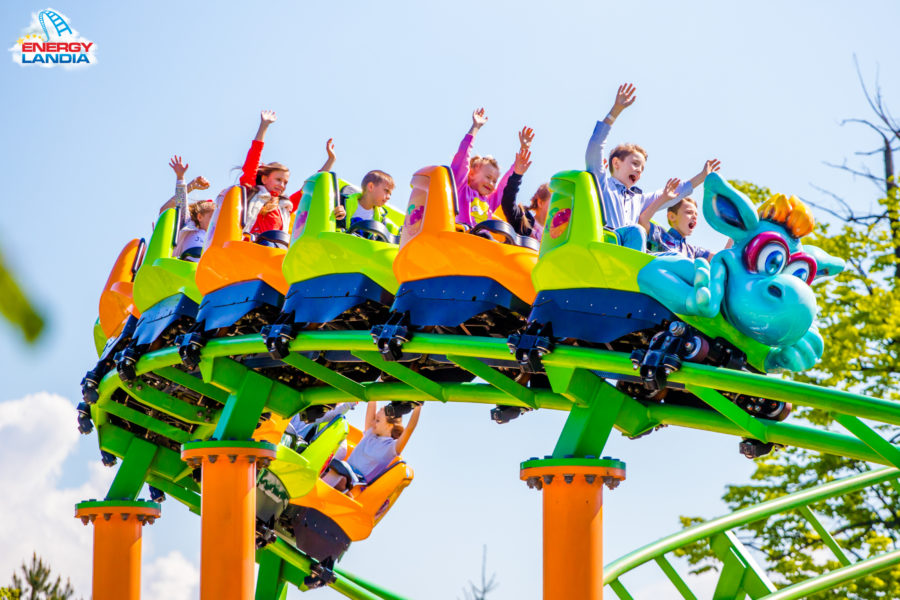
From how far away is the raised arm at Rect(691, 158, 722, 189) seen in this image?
23.3 feet

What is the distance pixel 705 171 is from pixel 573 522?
7.16 ft

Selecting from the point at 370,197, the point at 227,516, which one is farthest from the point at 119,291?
the point at 370,197

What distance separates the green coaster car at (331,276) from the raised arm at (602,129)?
127 centimetres

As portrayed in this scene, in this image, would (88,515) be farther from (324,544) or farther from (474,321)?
(474,321)

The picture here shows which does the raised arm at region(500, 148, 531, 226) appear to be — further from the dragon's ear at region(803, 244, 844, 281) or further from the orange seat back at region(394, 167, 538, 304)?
the dragon's ear at region(803, 244, 844, 281)

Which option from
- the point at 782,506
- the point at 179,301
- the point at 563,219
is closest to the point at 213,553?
the point at 179,301

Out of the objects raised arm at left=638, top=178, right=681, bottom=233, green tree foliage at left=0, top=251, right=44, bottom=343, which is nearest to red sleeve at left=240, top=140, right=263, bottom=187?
raised arm at left=638, top=178, right=681, bottom=233

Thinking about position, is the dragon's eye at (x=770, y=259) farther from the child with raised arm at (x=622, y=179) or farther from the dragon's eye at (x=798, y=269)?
the child with raised arm at (x=622, y=179)

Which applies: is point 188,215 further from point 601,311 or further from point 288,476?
point 601,311

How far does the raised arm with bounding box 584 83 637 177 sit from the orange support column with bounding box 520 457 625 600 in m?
1.60

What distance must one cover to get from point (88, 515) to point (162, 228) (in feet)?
8.09

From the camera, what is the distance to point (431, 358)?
25.5 feet

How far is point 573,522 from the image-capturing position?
6617 mm

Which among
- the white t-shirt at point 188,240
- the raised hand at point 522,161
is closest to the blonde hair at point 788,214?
the raised hand at point 522,161
